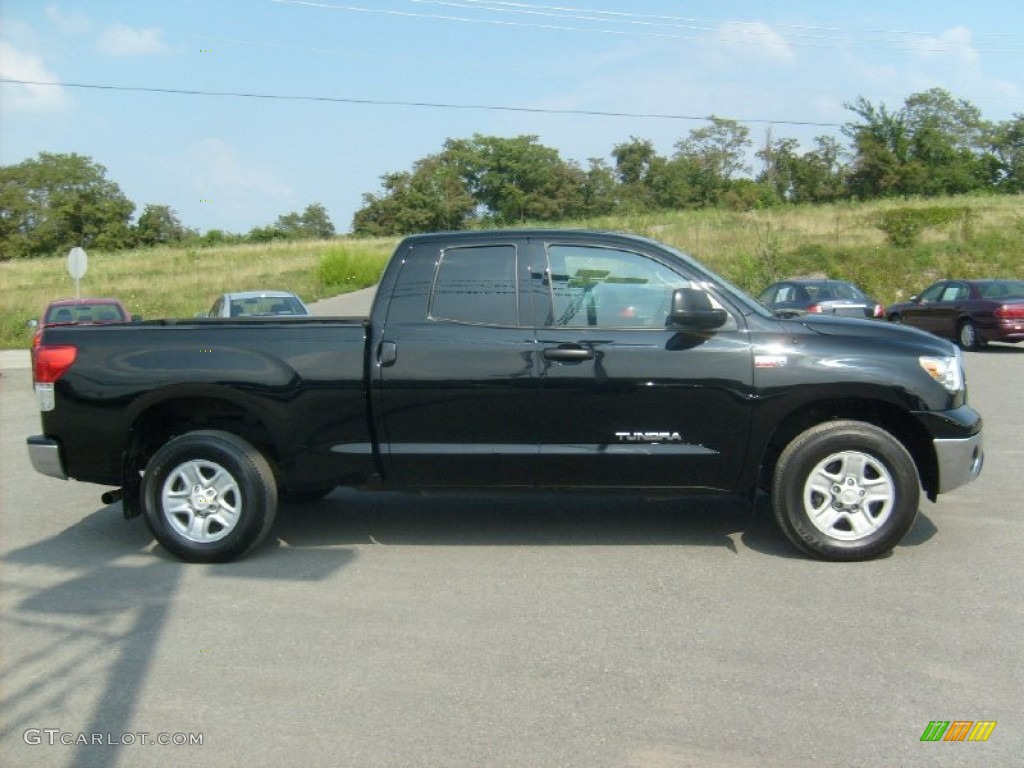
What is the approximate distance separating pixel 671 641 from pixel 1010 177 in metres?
74.5

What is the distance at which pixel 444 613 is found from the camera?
5.21m

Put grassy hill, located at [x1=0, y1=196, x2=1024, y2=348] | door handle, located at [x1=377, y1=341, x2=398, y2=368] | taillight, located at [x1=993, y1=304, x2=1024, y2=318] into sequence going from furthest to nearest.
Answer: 1. grassy hill, located at [x1=0, y1=196, x2=1024, y2=348]
2. taillight, located at [x1=993, y1=304, x2=1024, y2=318]
3. door handle, located at [x1=377, y1=341, x2=398, y2=368]

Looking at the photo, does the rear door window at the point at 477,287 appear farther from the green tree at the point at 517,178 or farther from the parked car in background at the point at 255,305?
the green tree at the point at 517,178

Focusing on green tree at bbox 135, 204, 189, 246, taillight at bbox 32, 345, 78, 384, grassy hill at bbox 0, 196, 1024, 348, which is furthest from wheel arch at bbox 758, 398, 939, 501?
green tree at bbox 135, 204, 189, 246

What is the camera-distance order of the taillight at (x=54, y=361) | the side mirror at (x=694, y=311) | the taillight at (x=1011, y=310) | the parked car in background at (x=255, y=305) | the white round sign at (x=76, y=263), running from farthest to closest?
the white round sign at (x=76, y=263) → the taillight at (x=1011, y=310) → the parked car in background at (x=255, y=305) → the taillight at (x=54, y=361) → the side mirror at (x=694, y=311)

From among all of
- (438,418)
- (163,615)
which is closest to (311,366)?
(438,418)

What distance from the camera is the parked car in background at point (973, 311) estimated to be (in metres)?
20.5

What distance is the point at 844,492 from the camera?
5898mm

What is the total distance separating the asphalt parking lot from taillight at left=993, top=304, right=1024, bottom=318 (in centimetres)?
1471

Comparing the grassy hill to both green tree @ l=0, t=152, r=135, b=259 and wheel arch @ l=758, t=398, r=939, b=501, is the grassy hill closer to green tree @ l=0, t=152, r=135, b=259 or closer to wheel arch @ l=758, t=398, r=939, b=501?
wheel arch @ l=758, t=398, r=939, b=501

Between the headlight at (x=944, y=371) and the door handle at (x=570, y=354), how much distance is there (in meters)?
1.88

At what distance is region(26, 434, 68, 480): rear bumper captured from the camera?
632 cm

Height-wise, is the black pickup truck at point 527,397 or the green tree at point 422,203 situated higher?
the green tree at point 422,203

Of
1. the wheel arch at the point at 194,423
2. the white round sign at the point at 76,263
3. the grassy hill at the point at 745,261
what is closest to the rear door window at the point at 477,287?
the wheel arch at the point at 194,423
